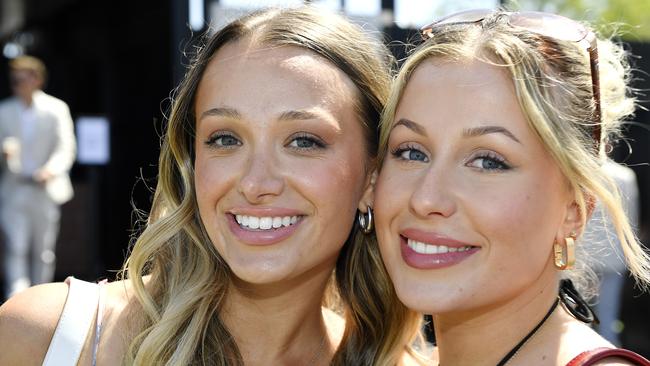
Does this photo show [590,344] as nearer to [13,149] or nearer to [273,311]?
[273,311]

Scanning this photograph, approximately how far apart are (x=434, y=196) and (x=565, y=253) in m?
0.39

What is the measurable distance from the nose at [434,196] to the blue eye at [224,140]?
1.86 ft

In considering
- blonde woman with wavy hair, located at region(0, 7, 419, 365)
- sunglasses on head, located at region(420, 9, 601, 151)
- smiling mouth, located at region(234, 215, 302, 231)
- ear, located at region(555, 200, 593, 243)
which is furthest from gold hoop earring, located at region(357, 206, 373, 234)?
sunglasses on head, located at region(420, 9, 601, 151)

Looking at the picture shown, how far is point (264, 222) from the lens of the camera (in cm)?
242

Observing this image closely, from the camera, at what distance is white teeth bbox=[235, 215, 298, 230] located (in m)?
2.42

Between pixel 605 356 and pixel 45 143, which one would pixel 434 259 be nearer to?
pixel 605 356

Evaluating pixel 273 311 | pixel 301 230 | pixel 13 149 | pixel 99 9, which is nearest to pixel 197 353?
pixel 273 311

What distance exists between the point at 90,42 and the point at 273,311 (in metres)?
12.2

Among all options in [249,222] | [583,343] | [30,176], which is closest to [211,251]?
[249,222]

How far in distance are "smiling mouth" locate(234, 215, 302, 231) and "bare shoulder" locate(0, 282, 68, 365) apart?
0.52 m

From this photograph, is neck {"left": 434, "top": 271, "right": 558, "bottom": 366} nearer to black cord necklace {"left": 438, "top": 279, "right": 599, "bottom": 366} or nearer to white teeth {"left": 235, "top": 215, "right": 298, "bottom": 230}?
black cord necklace {"left": 438, "top": 279, "right": 599, "bottom": 366}

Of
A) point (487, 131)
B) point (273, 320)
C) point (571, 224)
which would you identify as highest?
point (487, 131)

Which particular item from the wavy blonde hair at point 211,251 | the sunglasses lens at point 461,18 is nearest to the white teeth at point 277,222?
the wavy blonde hair at point 211,251

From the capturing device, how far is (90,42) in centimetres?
1398
